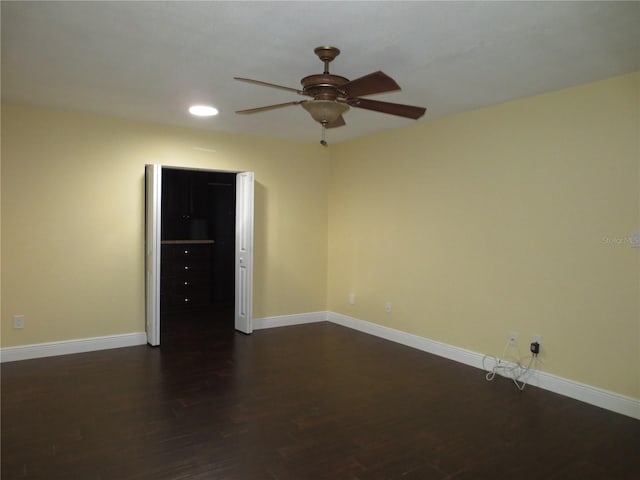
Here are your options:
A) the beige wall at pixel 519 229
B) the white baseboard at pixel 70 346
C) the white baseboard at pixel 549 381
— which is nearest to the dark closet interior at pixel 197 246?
the white baseboard at pixel 70 346

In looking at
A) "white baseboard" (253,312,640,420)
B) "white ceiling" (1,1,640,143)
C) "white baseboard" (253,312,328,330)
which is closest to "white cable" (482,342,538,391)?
"white baseboard" (253,312,640,420)

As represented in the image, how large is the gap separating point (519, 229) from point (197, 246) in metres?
4.56

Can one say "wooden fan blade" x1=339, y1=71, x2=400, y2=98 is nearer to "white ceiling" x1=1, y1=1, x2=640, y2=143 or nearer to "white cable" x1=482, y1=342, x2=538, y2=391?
"white ceiling" x1=1, y1=1, x2=640, y2=143

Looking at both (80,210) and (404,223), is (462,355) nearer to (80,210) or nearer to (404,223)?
Result: (404,223)

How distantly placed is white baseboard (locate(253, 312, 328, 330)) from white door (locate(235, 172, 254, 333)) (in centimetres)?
27

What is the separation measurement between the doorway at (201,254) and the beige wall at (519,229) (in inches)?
60.7

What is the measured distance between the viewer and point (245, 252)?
17.2ft

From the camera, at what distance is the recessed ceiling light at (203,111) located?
403cm

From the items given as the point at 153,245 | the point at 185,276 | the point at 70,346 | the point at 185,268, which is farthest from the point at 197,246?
the point at 70,346

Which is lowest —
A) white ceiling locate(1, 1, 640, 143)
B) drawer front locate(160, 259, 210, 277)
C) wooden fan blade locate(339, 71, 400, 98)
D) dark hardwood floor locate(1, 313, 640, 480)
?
dark hardwood floor locate(1, 313, 640, 480)

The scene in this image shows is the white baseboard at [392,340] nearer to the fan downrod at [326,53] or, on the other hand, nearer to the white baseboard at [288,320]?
the white baseboard at [288,320]

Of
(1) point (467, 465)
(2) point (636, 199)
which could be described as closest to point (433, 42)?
(2) point (636, 199)

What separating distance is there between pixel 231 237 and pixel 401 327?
339 centimetres

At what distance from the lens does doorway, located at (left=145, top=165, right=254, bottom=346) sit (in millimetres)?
5207
